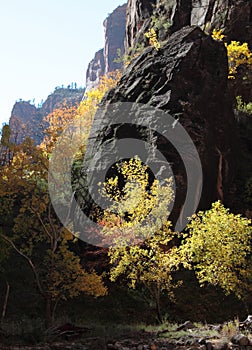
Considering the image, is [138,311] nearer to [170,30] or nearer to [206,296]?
[206,296]

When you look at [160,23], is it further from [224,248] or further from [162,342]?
[162,342]

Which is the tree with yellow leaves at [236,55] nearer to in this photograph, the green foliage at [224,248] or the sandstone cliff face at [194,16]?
the sandstone cliff face at [194,16]

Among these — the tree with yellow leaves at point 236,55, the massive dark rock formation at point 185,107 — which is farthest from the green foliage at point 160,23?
the massive dark rock formation at point 185,107

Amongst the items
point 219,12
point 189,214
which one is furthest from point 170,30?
point 189,214

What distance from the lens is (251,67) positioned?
30.7m

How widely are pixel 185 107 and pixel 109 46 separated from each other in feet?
351

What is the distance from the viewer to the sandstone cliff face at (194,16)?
3231 cm

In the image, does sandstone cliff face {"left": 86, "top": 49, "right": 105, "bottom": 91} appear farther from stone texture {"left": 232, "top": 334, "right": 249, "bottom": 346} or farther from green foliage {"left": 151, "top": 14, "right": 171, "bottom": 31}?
stone texture {"left": 232, "top": 334, "right": 249, "bottom": 346}

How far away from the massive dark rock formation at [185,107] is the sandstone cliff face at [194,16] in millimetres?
10476

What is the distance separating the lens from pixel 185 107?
20.5 metres

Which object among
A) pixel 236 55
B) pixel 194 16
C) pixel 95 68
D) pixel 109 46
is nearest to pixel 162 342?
pixel 236 55

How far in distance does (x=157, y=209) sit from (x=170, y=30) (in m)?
26.4

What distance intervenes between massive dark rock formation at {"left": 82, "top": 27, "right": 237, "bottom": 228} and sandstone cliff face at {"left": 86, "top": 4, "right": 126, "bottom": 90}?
92.0 meters

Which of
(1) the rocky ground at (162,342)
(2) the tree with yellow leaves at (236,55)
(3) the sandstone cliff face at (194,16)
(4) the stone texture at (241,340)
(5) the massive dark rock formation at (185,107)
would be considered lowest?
(1) the rocky ground at (162,342)
